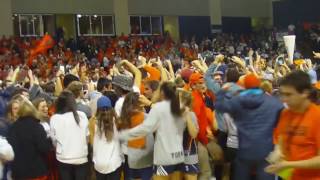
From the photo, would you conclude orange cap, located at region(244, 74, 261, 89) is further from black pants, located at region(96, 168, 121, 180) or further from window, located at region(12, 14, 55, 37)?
window, located at region(12, 14, 55, 37)

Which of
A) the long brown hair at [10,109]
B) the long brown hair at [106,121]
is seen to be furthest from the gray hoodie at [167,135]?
the long brown hair at [10,109]

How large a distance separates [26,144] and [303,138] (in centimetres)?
319

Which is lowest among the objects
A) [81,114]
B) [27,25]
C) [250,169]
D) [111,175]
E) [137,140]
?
[111,175]

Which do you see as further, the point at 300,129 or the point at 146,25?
the point at 146,25

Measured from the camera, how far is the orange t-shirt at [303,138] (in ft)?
12.9

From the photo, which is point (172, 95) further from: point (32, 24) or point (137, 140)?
point (32, 24)

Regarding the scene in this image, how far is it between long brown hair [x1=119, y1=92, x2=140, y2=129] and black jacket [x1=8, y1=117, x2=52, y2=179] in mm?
897

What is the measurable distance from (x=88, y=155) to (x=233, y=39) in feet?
94.3

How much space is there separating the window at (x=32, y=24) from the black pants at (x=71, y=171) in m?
20.2

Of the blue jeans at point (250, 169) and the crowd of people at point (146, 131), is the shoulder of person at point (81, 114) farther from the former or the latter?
the blue jeans at point (250, 169)

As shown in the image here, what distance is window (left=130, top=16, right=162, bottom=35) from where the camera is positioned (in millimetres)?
30922

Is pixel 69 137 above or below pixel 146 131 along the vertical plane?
below

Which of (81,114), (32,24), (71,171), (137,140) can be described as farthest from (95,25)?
(137,140)

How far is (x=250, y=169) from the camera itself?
232 inches
